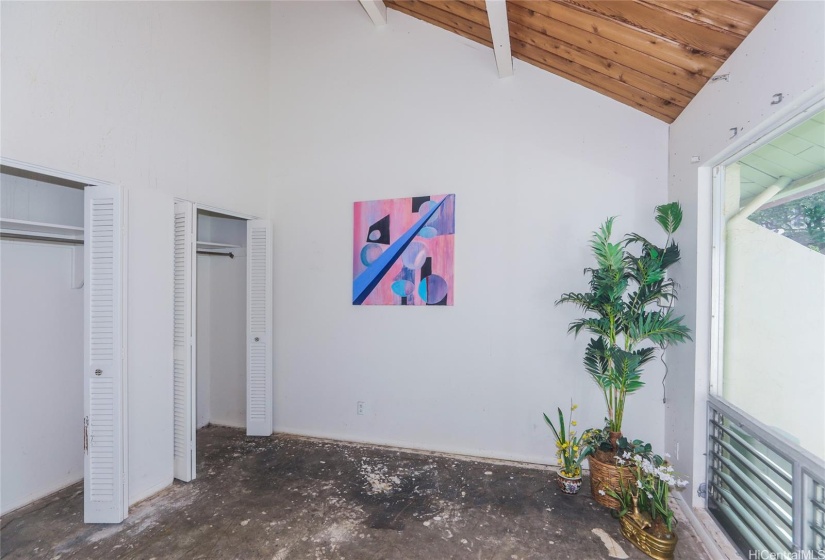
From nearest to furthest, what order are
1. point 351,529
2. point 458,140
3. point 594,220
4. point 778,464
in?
point 778,464, point 351,529, point 594,220, point 458,140

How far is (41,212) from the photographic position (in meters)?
2.53

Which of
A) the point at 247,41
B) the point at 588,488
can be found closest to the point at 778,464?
the point at 588,488

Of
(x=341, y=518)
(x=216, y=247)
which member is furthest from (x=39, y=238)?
(x=341, y=518)

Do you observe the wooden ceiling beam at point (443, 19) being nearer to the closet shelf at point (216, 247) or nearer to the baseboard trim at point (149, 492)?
the closet shelf at point (216, 247)

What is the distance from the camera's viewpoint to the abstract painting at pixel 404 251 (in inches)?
128

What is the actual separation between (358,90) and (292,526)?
11.5 ft

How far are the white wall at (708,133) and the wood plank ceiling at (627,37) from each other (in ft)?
0.33

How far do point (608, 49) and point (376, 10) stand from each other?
1937 mm

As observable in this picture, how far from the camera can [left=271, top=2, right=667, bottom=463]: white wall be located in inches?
117

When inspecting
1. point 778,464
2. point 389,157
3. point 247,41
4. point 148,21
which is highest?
point 247,41

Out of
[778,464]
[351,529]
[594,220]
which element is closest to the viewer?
[778,464]

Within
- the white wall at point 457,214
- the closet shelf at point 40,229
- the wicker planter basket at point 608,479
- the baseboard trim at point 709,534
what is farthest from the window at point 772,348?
the closet shelf at point 40,229

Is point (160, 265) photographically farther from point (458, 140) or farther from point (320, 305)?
point (458, 140)

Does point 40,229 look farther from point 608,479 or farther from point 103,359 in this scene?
point 608,479
